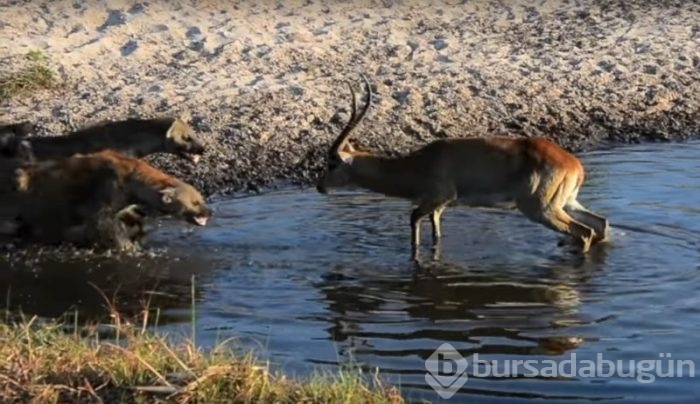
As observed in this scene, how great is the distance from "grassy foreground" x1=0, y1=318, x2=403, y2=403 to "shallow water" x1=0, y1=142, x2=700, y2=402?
3.10 ft

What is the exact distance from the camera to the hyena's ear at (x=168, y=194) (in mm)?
11398

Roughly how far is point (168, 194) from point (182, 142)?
193 centimetres

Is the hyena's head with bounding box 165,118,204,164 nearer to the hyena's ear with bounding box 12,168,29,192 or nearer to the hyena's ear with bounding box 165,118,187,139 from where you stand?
the hyena's ear with bounding box 165,118,187,139

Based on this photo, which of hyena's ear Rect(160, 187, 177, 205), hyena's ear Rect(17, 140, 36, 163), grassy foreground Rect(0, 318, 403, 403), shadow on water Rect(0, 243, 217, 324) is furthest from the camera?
hyena's ear Rect(17, 140, 36, 163)

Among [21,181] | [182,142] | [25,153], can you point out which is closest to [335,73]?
[182,142]

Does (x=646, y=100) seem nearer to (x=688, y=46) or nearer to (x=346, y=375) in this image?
(x=688, y=46)

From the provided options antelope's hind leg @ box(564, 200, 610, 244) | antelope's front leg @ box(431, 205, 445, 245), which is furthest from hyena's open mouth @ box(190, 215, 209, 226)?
antelope's hind leg @ box(564, 200, 610, 244)

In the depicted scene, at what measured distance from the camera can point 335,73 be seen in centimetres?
1608

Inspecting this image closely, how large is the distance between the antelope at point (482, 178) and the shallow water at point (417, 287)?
0.71 ft

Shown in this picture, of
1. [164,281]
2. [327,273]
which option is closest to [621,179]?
[327,273]

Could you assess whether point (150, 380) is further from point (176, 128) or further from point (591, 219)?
point (176, 128)

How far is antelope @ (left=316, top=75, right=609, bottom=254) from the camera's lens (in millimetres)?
11617

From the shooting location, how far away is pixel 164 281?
10.7 metres

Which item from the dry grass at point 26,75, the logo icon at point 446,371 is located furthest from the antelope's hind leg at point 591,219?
the dry grass at point 26,75
